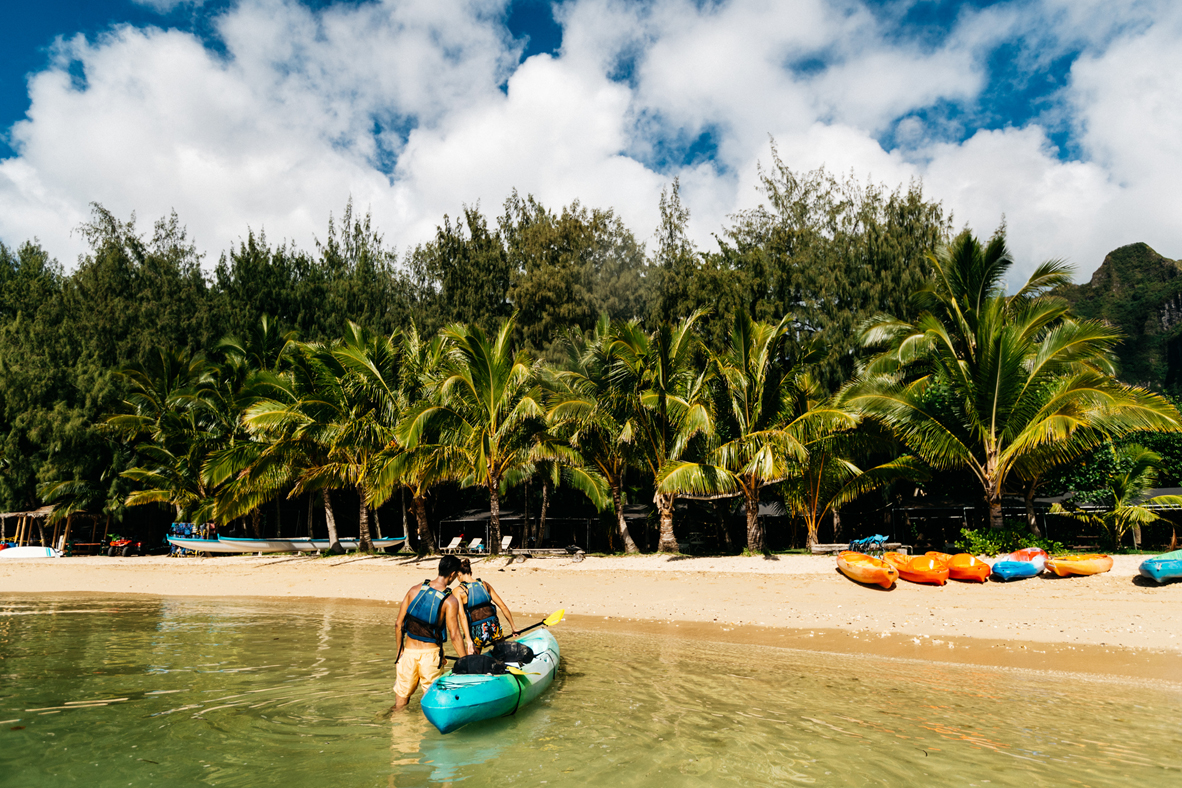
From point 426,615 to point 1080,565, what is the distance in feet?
37.4

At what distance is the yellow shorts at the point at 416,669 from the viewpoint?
667cm

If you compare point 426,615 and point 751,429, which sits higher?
point 751,429

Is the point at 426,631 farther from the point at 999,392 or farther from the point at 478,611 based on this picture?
the point at 999,392

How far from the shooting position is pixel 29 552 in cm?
2777

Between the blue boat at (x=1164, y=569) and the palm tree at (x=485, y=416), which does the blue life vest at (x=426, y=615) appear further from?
the palm tree at (x=485, y=416)

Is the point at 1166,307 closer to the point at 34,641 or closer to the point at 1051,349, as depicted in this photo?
the point at 1051,349

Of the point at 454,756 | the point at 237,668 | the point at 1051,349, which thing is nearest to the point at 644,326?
the point at 1051,349

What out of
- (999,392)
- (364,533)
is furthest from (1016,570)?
(364,533)

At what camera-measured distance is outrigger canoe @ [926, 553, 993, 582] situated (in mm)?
12391

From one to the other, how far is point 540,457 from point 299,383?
33.6 feet

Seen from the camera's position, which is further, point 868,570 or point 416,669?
point 868,570

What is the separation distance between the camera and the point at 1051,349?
1447 centimetres

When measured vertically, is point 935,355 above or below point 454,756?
above

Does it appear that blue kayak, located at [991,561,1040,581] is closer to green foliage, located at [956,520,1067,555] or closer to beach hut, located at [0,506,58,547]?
green foliage, located at [956,520,1067,555]
